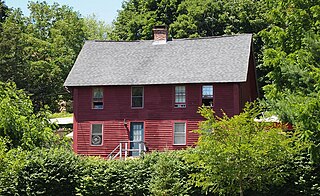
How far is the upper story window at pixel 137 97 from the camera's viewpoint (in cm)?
3086

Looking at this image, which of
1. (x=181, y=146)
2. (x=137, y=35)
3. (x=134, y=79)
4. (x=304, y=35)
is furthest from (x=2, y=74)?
(x=304, y=35)

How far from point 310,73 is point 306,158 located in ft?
11.1

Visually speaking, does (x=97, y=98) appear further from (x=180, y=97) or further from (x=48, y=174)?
(x=48, y=174)

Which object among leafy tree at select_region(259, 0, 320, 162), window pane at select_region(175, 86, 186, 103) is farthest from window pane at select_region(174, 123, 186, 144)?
leafy tree at select_region(259, 0, 320, 162)

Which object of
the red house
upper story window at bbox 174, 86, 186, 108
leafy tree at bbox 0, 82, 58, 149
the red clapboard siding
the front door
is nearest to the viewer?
leafy tree at bbox 0, 82, 58, 149

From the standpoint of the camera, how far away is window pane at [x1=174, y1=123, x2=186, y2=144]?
29938 mm

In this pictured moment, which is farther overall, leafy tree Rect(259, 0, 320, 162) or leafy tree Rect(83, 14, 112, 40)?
leafy tree Rect(83, 14, 112, 40)

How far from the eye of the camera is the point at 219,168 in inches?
671

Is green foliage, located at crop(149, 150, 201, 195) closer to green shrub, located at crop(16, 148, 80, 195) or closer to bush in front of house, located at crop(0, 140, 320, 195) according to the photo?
bush in front of house, located at crop(0, 140, 320, 195)

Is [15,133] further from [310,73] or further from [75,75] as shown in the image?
[310,73]

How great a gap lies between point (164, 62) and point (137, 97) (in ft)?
8.84

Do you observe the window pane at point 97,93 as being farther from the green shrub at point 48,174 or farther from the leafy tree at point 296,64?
the green shrub at point 48,174

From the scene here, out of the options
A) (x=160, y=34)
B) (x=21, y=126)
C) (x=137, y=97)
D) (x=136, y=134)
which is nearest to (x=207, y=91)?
(x=137, y=97)

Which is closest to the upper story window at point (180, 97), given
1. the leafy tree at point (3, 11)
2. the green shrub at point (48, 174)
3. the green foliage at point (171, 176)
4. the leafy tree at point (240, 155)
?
the green foliage at point (171, 176)
